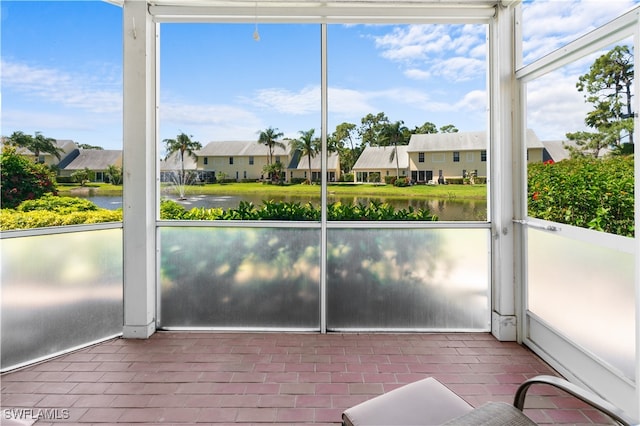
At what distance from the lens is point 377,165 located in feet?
11.4

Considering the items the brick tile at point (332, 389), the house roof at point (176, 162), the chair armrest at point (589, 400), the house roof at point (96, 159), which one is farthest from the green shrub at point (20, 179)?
the chair armrest at point (589, 400)

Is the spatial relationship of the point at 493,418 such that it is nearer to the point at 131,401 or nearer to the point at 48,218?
the point at 131,401

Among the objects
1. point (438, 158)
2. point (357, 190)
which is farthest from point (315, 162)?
point (438, 158)

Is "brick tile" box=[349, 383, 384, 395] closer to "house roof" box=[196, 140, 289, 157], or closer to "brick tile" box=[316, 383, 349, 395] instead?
"brick tile" box=[316, 383, 349, 395]

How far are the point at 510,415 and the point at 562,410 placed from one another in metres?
1.14

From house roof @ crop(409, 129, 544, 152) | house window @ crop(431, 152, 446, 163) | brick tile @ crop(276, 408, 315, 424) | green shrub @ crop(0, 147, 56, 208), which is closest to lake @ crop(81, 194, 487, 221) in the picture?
house window @ crop(431, 152, 446, 163)

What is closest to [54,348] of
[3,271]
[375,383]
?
[3,271]

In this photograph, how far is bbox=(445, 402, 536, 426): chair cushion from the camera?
140cm

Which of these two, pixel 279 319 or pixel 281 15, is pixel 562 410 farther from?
pixel 281 15

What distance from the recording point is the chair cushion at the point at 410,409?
1529 mm

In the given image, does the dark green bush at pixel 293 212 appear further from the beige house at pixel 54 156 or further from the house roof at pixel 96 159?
the beige house at pixel 54 156

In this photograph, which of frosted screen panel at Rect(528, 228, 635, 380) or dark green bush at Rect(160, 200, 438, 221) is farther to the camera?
dark green bush at Rect(160, 200, 438, 221)

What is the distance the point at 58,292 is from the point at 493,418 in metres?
3.17

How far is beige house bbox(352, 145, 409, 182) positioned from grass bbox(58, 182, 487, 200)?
0.28 ft
